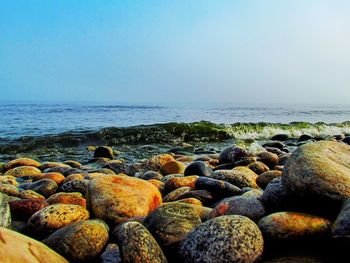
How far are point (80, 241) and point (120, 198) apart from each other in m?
1.02

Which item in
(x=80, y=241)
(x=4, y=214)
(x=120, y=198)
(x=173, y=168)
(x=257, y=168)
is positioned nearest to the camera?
(x=80, y=241)

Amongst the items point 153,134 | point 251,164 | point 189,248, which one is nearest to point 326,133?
point 153,134

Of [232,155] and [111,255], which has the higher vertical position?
[111,255]

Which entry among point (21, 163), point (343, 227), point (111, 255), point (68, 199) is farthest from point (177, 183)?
point (21, 163)

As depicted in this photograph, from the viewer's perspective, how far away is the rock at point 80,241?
2.74m

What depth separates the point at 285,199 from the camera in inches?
126

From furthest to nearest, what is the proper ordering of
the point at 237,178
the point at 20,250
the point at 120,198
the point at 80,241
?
the point at 237,178, the point at 120,198, the point at 80,241, the point at 20,250

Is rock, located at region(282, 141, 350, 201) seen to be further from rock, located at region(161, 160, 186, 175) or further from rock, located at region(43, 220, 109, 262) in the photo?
rock, located at region(161, 160, 186, 175)

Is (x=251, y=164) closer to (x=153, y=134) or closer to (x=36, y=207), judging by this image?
(x=36, y=207)

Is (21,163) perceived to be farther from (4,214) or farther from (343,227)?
(343,227)

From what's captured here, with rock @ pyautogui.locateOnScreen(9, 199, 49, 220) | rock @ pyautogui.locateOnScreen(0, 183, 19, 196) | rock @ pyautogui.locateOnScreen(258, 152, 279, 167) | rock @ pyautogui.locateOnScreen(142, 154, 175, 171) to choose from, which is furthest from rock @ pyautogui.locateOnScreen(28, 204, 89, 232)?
rock @ pyautogui.locateOnScreen(258, 152, 279, 167)

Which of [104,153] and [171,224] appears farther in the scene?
[104,153]

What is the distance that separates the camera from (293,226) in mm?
2670

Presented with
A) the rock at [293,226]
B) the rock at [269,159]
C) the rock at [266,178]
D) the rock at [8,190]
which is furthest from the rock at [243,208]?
the rock at [269,159]
